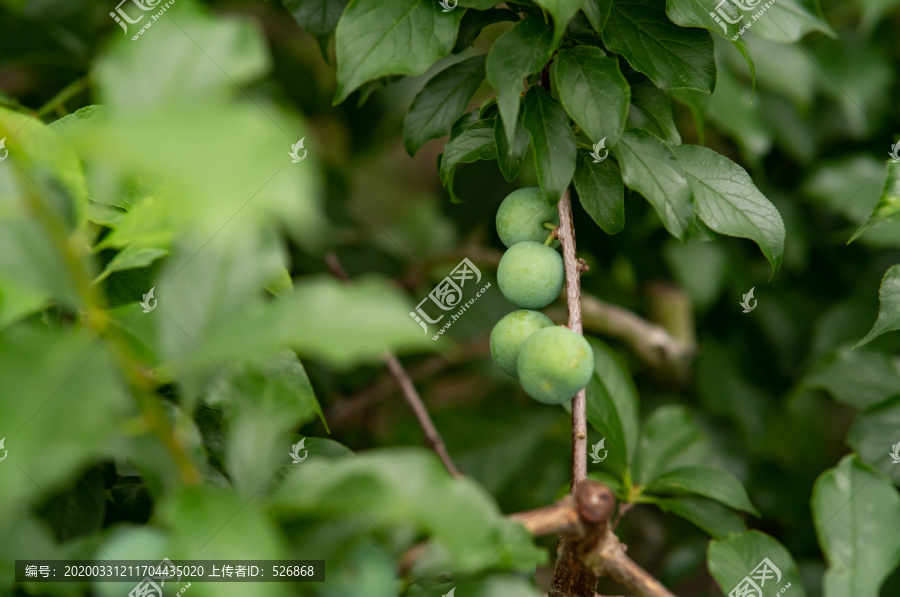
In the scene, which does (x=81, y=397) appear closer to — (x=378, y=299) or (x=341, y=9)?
(x=378, y=299)

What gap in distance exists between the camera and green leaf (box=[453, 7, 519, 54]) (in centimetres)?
71

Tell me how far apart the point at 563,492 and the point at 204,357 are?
59 cm

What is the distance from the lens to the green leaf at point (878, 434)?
2.84ft

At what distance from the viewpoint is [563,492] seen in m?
0.86

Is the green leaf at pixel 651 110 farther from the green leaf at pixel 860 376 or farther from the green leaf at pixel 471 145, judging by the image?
the green leaf at pixel 860 376

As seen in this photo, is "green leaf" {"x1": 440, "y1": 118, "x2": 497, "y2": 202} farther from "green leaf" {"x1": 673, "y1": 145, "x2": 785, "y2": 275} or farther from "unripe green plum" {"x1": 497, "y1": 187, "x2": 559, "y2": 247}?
"green leaf" {"x1": 673, "y1": 145, "x2": 785, "y2": 275}

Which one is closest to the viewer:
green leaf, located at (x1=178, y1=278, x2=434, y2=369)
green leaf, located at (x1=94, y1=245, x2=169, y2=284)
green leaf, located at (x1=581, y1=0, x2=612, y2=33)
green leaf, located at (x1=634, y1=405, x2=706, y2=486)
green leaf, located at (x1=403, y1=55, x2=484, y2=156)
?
green leaf, located at (x1=178, y1=278, x2=434, y2=369)

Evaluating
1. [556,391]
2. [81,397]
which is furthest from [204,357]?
[556,391]

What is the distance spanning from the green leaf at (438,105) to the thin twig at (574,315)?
0.16m

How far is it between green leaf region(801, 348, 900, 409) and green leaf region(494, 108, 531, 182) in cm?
65

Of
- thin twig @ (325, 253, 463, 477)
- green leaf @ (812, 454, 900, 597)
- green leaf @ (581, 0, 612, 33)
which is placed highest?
green leaf @ (581, 0, 612, 33)

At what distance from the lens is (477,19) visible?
2.35 feet

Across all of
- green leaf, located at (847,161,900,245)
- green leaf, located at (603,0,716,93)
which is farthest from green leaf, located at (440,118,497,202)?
green leaf, located at (847,161,900,245)

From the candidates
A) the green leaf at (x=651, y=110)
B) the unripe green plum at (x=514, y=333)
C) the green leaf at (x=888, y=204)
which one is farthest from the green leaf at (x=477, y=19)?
the green leaf at (x=888, y=204)
